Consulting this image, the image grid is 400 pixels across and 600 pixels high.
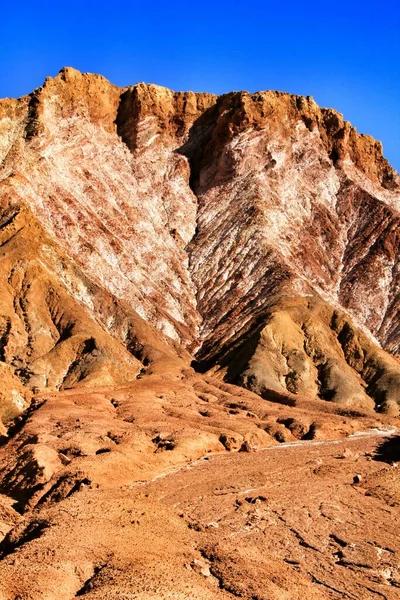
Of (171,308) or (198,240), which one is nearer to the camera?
(171,308)

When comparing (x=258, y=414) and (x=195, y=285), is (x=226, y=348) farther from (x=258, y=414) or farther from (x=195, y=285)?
(x=258, y=414)

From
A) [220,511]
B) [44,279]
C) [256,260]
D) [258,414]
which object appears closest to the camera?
[220,511]

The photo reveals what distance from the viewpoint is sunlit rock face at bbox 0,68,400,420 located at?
75.0 m

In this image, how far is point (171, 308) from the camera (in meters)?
92.6

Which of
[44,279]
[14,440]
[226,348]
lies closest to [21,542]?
[14,440]

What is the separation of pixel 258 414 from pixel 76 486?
2945 cm

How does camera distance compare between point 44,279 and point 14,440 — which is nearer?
point 14,440

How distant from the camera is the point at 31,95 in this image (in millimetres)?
110625

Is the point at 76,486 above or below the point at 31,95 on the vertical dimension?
below

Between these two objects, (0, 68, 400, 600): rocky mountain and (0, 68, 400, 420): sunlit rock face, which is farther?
(0, 68, 400, 420): sunlit rock face

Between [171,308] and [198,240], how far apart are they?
17788 millimetres

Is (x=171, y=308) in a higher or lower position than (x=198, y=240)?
lower

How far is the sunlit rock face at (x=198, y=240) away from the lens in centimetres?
7500

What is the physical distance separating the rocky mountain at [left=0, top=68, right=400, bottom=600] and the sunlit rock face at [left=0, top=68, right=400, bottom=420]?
0.29 metres
